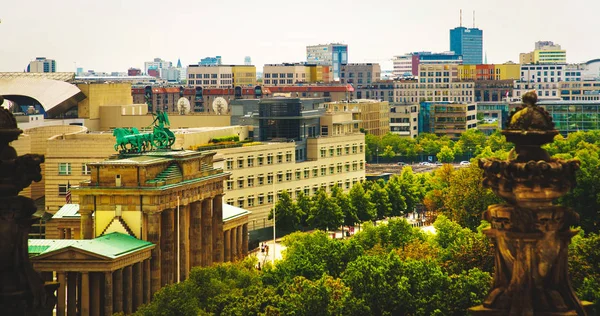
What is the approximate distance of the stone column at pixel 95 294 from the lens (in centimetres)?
9890

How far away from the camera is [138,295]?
104562 millimetres

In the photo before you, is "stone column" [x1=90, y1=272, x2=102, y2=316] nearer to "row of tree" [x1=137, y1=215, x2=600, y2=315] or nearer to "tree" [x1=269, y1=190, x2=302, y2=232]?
"row of tree" [x1=137, y1=215, x2=600, y2=315]

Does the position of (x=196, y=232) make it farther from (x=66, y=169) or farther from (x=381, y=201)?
(x=381, y=201)

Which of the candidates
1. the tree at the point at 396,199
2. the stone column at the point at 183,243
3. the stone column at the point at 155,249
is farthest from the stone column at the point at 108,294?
the tree at the point at 396,199

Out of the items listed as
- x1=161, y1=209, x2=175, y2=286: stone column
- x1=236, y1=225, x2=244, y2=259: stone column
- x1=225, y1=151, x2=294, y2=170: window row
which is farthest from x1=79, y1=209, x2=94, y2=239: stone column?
x1=225, y1=151, x2=294, y2=170: window row

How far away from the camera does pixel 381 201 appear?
181 m

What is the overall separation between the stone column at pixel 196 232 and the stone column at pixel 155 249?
29.2 ft

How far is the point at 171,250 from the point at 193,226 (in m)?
7.88

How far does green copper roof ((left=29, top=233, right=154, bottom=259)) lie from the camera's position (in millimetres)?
98938

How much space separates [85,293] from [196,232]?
73.5 feet

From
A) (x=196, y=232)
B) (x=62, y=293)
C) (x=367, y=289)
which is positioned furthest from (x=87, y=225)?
(x=367, y=289)

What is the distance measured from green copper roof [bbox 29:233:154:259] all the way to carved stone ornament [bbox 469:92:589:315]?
72.1m

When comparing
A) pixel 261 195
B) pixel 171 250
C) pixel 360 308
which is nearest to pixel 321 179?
pixel 261 195

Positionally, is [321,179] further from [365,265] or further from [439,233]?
[365,265]
